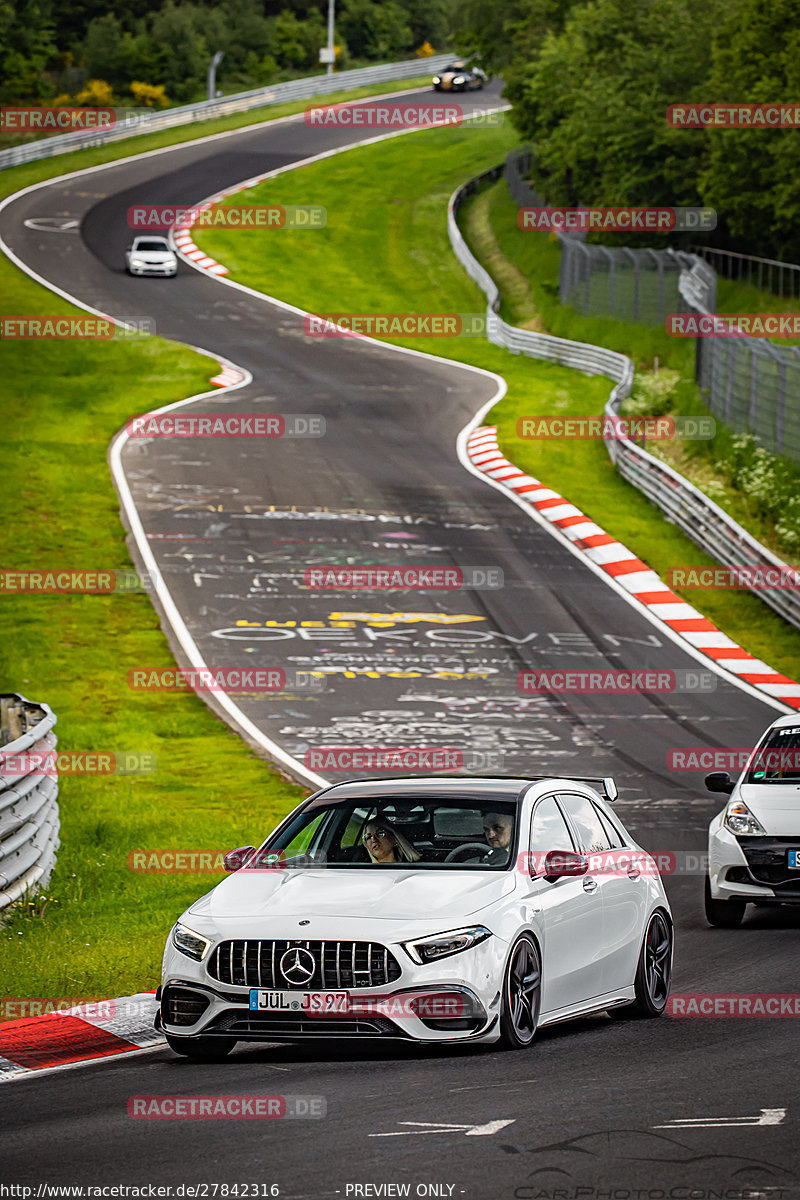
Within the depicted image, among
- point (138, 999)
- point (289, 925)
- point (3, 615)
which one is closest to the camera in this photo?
point (289, 925)

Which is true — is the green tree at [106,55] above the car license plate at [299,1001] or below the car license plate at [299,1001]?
above

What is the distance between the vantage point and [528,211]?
240 ft

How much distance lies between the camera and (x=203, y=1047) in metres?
9.09

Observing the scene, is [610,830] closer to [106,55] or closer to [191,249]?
[191,249]

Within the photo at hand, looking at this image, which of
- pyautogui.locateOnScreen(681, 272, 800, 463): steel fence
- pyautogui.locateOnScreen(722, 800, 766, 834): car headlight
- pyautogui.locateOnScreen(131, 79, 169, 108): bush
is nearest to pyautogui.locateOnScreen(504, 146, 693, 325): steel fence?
pyautogui.locateOnScreen(681, 272, 800, 463): steel fence

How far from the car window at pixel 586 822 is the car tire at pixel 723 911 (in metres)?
3.74

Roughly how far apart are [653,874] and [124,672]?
16745 mm

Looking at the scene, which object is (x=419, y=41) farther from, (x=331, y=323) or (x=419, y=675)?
(x=419, y=675)

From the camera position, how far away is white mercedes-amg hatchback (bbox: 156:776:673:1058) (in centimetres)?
874

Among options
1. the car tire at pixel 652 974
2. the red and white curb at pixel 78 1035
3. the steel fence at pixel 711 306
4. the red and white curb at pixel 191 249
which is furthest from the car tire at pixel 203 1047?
the red and white curb at pixel 191 249

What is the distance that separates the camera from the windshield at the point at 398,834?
388 inches

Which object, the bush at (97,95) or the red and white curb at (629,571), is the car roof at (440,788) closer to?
the red and white curb at (629,571)

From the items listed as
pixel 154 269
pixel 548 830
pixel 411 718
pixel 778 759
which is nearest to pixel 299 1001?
pixel 548 830

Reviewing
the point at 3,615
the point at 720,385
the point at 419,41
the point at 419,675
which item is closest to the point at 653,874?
the point at 419,675
